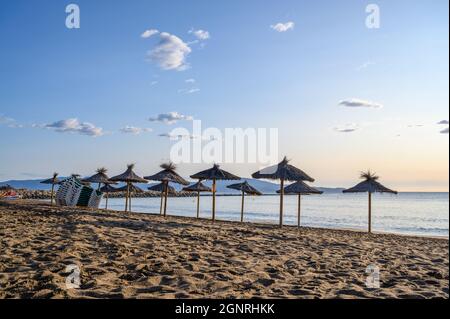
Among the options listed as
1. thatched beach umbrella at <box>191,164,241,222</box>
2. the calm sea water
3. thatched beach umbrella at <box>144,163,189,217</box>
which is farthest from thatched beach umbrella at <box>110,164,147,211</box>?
the calm sea water

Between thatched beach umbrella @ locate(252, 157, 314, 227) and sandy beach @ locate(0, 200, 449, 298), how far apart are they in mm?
6714

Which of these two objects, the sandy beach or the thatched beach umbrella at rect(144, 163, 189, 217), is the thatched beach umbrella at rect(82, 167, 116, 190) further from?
the sandy beach

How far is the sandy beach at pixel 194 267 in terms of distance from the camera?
3.98 m

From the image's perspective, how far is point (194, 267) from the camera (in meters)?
4.99

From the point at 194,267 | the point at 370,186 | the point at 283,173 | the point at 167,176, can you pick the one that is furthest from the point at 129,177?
the point at 194,267

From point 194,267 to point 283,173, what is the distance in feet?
33.0

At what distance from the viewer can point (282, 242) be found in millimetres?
8203

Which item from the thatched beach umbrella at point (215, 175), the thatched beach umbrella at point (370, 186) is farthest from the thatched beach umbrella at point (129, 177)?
the thatched beach umbrella at point (370, 186)

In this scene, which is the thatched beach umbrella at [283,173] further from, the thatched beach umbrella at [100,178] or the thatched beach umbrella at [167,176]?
the thatched beach umbrella at [100,178]

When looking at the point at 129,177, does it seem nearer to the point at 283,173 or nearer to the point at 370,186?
the point at 283,173

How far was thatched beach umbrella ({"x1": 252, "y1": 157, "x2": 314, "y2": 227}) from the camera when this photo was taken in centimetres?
1457

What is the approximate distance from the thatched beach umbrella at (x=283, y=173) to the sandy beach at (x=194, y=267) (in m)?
6.71

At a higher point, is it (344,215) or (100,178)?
(100,178)
